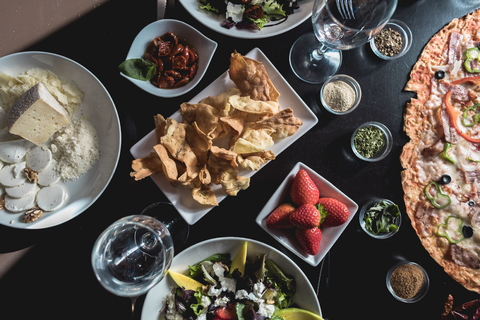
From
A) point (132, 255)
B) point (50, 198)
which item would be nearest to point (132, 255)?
point (132, 255)

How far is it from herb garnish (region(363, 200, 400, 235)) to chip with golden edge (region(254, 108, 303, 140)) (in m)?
0.62

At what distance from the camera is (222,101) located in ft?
4.43

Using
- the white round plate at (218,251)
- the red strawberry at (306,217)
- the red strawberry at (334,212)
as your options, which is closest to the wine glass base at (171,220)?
the white round plate at (218,251)

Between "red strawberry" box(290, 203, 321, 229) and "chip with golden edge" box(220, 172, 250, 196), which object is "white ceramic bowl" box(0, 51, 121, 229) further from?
"red strawberry" box(290, 203, 321, 229)

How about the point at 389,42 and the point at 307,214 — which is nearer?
the point at 307,214

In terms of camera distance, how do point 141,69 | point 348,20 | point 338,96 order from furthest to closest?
point 338,96, point 141,69, point 348,20

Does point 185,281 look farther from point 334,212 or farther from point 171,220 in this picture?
point 334,212

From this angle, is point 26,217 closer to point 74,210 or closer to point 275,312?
point 74,210

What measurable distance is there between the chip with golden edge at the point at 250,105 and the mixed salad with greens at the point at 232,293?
616 millimetres

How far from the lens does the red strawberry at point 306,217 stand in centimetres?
132

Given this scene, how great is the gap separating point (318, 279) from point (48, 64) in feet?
5.33

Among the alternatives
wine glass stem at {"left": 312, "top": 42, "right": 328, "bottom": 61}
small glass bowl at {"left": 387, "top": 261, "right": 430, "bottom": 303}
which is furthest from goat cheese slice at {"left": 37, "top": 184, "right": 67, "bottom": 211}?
small glass bowl at {"left": 387, "top": 261, "right": 430, "bottom": 303}

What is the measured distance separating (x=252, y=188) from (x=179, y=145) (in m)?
0.44

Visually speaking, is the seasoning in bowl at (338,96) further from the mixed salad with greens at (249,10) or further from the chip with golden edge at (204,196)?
the chip with golden edge at (204,196)
